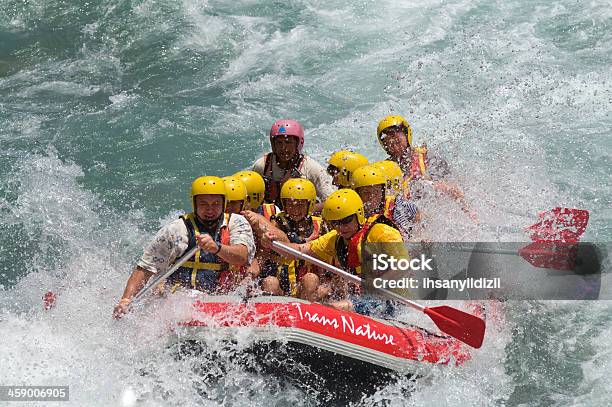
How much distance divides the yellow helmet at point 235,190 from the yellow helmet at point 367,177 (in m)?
0.88

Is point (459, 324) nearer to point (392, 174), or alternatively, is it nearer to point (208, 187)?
point (392, 174)

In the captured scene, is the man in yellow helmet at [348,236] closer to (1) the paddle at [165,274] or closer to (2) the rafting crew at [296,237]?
(2) the rafting crew at [296,237]

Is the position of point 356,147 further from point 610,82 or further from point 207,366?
point 207,366

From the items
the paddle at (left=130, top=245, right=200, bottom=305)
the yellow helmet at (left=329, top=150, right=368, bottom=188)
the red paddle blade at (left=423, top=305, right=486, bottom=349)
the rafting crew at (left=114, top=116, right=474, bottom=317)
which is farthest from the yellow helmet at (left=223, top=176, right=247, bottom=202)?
the red paddle blade at (left=423, top=305, right=486, bottom=349)

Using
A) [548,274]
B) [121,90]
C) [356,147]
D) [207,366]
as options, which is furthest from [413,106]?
[207,366]

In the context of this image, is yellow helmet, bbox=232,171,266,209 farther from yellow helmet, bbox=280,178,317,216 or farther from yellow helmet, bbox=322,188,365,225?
yellow helmet, bbox=322,188,365,225

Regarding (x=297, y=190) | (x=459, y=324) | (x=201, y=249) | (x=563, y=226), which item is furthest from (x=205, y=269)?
(x=563, y=226)

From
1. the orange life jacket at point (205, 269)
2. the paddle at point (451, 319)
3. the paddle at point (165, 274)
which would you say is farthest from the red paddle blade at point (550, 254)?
the paddle at point (165, 274)

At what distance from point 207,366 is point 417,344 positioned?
4.92 feet

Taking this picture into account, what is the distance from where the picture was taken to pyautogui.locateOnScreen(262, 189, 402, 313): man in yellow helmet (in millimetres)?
5551

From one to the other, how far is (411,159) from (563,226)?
5.41 feet

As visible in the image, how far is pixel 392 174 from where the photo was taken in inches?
273

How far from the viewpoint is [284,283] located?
608 centimetres

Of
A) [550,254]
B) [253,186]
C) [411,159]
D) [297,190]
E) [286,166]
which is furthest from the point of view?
[411,159]
